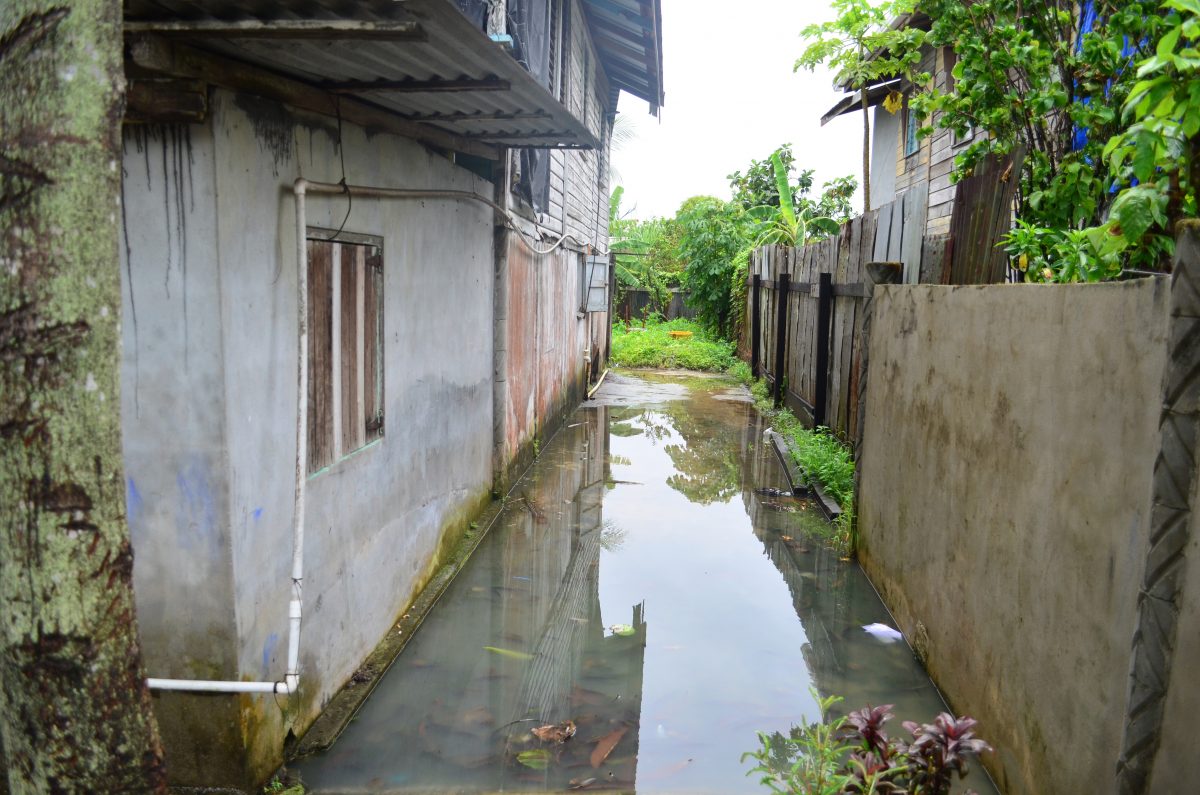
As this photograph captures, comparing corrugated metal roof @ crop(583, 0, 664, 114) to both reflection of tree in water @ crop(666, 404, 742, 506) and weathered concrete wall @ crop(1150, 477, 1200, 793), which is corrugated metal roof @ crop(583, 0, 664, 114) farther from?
weathered concrete wall @ crop(1150, 477, 1200, 793)

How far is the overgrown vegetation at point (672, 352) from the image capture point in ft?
61.4

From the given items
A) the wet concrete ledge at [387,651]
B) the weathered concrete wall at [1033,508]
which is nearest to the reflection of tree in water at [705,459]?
the wet concrete ledge at [387,651]

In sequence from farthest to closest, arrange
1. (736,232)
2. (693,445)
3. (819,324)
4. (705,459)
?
(736,232) → (693,445) → (705,459) → (819,324)

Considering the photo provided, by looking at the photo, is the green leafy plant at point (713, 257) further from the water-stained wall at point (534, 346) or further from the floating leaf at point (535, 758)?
the floating leaf at point (535, 758)

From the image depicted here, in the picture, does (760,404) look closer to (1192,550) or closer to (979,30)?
(979,30)

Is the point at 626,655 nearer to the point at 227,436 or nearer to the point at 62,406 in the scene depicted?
the point at 227,436

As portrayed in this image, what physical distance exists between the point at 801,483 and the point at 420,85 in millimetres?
5549

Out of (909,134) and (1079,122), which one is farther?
(909,134)

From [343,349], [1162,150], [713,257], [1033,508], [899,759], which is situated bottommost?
[899,759]

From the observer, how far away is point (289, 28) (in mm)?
2650

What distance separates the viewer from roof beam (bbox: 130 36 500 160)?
2764mm

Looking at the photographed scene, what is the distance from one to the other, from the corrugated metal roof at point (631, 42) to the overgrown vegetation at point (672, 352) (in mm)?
5255

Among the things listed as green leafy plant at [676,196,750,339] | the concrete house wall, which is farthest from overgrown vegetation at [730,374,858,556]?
green leafy plant at [676,196,750,339]

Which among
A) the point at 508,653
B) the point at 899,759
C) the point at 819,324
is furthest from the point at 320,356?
the point at 819,324
